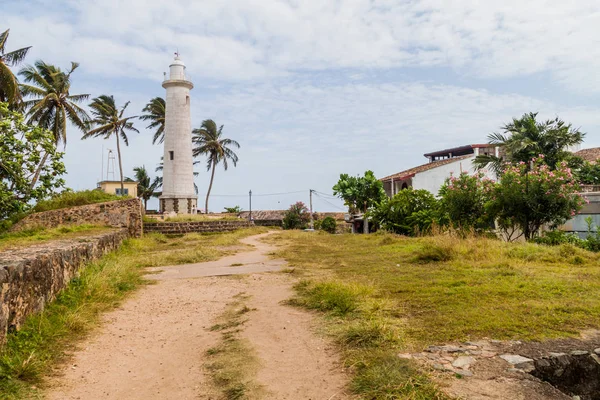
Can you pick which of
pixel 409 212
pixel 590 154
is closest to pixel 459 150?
pixel 590 154

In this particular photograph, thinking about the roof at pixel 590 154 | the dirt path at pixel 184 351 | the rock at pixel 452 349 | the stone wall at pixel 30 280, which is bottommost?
the dirt path at pixel 184 351

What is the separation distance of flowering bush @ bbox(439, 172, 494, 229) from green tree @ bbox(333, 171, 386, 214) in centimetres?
1548

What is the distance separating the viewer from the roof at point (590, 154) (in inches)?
Answer: 1281

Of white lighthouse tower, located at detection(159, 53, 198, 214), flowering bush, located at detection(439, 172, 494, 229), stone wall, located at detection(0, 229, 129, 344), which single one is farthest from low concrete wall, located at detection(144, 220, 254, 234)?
stone wall, located at detection(0, 229, 129, 344)

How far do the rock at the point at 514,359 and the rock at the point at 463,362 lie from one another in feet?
0.96

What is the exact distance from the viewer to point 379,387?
11.5ft

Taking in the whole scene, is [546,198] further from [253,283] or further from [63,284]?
[63,284]

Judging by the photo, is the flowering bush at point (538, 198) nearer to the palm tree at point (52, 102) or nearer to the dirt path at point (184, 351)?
the dirt path at point (184, 351)

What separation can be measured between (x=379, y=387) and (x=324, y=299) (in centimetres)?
301

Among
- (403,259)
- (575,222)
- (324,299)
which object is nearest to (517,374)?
(324,299)

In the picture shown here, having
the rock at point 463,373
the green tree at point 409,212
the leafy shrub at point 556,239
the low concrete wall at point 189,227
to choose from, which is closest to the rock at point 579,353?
the rock at point 463,373

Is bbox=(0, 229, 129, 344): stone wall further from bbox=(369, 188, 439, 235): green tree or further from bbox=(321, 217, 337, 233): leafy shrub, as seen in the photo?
bbox=(321, 217, 337, 233): leafy shrub

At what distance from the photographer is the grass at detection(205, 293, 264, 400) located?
3.81m

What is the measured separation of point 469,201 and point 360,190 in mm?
16707
